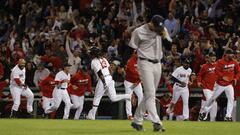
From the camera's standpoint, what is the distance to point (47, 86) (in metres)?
26.4

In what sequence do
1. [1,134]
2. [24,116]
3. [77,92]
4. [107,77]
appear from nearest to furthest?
[1,134] < [107,77] < [77,92] < [24,116]

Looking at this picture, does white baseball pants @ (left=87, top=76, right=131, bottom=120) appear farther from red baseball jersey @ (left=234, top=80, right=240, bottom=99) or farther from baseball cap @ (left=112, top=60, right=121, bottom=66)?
red baseball jersey @ (left=234, top=80, right=240, bottom=99)

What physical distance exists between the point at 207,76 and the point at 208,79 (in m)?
0.10

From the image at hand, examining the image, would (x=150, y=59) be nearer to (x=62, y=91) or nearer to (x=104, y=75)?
(x=104, y=75)

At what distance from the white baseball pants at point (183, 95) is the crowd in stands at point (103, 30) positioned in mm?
937

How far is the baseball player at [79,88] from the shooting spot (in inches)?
1000

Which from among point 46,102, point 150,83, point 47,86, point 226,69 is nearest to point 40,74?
point 47,86

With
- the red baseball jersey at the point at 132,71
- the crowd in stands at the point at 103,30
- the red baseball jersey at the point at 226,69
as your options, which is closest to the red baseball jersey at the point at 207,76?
the red baseball jersey at the point at 226,69

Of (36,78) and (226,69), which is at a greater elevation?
(226,69)

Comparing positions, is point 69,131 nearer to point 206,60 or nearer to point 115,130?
point 115,130

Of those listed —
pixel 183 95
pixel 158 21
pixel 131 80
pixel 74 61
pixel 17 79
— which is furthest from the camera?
pixel 74 61

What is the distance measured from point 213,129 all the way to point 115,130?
90.1 inches

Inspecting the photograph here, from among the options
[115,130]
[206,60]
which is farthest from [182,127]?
[206,60]

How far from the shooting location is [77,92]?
83.8ft
